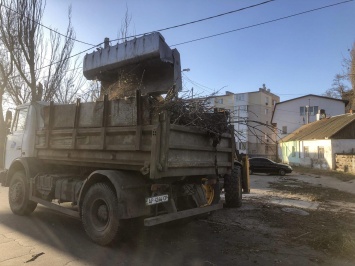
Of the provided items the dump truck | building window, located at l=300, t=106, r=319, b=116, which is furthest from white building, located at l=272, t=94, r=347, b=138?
the dump truck

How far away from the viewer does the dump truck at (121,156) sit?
5.17 m

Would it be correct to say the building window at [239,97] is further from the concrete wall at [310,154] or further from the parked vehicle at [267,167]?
the parked vehicle at [267,167]

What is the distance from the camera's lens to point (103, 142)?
577 cm

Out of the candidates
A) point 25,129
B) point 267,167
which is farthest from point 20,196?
point 267,167

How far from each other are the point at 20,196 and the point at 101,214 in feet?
10.6

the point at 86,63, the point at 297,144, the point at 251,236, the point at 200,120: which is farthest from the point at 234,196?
the point at 297,144

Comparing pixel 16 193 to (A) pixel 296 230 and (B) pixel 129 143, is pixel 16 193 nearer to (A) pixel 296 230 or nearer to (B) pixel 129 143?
(B) pixel 129 143

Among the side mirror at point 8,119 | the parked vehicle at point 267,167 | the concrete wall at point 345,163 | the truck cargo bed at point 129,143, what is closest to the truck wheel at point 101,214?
the truck cargo bed at point 129,143

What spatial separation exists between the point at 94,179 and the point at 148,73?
273 centimetres

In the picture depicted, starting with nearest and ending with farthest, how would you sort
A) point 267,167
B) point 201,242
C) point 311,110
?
point 201,242 < point 267,167 < point 311,110

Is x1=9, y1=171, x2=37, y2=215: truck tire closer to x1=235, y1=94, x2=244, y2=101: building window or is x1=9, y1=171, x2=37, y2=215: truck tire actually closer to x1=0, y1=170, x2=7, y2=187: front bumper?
x1=0, y1=170, x2=7, y2=187: front bumper

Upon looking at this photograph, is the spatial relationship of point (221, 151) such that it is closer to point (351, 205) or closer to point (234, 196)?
point (234, 196)

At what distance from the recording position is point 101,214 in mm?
5602

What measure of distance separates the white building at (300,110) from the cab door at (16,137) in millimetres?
45845
